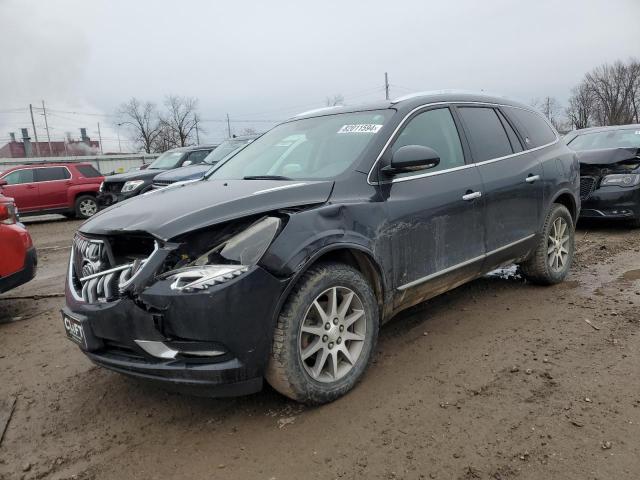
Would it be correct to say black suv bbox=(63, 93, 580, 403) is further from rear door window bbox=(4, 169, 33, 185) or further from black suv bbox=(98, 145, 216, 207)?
rear door window bbox=(4, 169, 33, 185)

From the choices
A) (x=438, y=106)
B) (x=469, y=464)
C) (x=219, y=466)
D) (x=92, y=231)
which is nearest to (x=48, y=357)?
(x=92, y=231)

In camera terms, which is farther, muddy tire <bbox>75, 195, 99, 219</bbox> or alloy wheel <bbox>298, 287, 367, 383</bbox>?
muddy tire <bbox>75, 195, 99, 219</bbox>

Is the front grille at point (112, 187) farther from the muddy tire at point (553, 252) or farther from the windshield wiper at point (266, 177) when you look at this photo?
the muddy tire at point (553, 252)

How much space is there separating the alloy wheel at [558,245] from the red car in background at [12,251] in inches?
195

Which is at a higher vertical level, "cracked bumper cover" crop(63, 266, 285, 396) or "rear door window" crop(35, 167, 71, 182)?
"rear door window" crop(35, 167, 71, 182)

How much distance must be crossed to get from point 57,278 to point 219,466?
5076 mm

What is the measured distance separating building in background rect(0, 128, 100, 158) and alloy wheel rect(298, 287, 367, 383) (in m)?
62.4

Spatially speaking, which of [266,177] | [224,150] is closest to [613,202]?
[266,177]

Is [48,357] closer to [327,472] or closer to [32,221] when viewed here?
[327,472]

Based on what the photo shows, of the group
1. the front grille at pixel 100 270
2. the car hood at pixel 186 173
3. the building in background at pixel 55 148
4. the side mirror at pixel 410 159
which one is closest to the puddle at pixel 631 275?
the side mirror at pixel 410 159

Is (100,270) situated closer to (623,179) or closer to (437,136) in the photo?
(437,136)

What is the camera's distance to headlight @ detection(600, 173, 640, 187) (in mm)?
7361

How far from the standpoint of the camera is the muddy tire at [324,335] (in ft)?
8.65

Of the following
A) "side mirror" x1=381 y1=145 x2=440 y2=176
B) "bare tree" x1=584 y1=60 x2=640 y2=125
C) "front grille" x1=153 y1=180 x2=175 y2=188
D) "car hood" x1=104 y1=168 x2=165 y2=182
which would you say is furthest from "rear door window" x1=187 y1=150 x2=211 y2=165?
"bare tree" x1=584 y1=60 x2=640 y2=125
